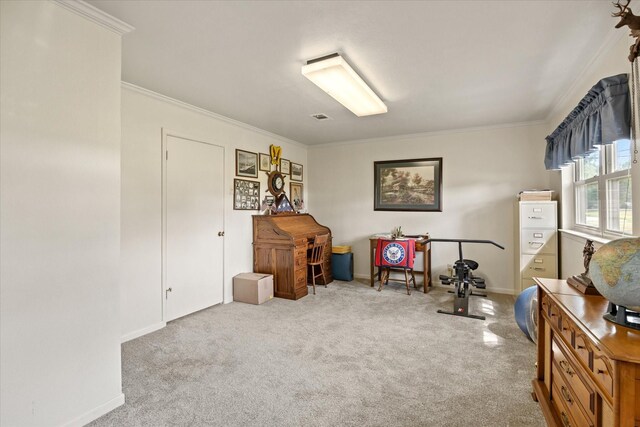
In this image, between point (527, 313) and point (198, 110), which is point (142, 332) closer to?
point (198, 110)

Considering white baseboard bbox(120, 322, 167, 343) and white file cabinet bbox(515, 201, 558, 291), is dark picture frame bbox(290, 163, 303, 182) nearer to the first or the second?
white baseboard bbox(120, 322, 167, 343)

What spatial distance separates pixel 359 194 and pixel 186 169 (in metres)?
2.98

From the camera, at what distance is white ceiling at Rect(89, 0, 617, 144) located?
1806 mm

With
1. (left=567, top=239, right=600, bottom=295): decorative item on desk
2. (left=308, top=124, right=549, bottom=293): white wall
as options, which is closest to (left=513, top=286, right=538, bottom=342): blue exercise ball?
(left=567, top=239, right=600, bottom=295): decorative item on desk

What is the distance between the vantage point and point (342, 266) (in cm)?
513

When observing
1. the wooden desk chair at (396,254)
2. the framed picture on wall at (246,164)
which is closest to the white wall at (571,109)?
the wooden desk chair at (396,254)

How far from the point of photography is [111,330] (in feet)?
6.22

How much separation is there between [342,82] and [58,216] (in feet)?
7.33

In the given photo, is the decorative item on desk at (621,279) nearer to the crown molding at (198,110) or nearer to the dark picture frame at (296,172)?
the crown molding at (198,110)

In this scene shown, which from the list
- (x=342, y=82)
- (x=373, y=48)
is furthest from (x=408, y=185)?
(x=373, y=48)

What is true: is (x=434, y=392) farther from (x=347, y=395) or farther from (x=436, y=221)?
(x=436, y=221)

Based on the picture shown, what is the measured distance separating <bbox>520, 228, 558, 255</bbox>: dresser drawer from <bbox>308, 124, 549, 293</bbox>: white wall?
26.4 inches

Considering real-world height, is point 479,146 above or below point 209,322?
above

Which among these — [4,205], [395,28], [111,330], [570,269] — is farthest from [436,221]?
[4,205]
